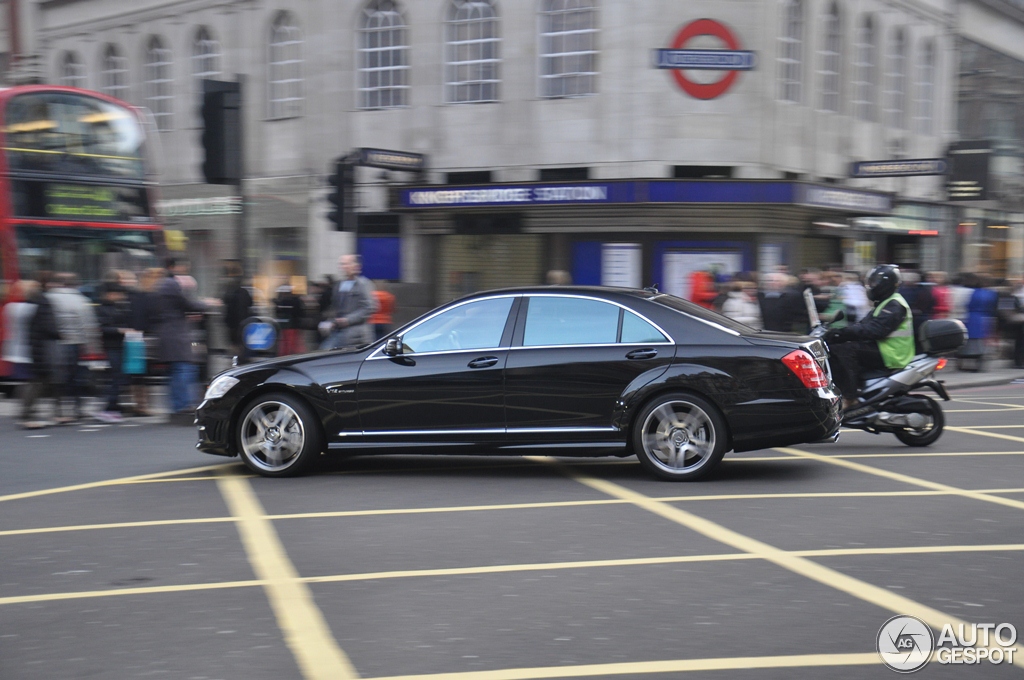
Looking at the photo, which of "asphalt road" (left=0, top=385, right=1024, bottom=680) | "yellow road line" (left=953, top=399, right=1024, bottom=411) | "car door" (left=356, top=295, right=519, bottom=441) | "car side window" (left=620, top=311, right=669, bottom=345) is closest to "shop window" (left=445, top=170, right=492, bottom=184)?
"yellow road line" (left=953, top=399, right=1024, bottom=411)

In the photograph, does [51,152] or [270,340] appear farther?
Result: [51,152]

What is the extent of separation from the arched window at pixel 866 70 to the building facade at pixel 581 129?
0.05m

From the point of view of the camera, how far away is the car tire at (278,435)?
852 centimetres

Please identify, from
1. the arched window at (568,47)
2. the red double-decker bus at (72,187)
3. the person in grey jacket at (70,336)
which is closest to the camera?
the person in grey jacket at (70,336)

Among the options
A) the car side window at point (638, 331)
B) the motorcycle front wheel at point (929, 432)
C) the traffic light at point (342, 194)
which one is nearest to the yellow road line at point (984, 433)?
the motorcycle front wheel at point (929, 432)

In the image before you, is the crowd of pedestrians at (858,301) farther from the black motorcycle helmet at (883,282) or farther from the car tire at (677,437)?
the car tire at (677,437)

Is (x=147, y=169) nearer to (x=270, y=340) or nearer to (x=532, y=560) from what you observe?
(x=270, y=340)

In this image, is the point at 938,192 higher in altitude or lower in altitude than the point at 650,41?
lower

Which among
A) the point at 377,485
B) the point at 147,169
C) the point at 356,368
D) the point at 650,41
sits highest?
the point at 650,41

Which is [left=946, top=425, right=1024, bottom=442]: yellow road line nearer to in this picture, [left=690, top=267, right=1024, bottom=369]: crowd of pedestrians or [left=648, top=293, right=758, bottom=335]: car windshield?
[left=690, top=267, right=1024, bottom=369]: crowd of pedestrians

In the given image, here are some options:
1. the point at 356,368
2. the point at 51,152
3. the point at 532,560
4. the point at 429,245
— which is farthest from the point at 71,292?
the point at 429,245

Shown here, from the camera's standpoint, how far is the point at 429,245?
25.9 m

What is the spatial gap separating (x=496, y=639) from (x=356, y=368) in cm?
434

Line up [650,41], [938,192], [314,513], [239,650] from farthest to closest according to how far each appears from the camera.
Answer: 1. [938,192]
2. [650,41]
3. [314,513]
4. [239,650]
